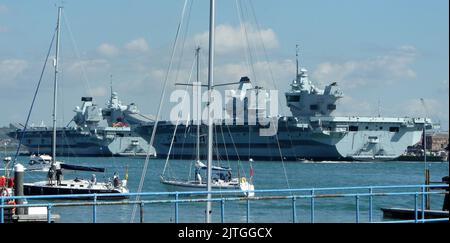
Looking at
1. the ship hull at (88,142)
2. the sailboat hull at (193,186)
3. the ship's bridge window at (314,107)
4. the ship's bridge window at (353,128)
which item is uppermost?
the ship's bridge window at (314,107)

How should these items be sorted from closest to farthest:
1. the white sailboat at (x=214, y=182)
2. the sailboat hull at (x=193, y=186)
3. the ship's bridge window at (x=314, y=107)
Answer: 1. the white sailboat at (x=214, y=182)
2. the sailboat hull at (x=193, y=186)
3. the ship's bridge window at (x=314, y=107)

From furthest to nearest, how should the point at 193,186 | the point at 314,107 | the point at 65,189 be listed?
the point at 314,107 → the point at 193,186 → the point at 65,189

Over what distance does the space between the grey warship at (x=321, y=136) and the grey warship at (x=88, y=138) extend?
29.0 m

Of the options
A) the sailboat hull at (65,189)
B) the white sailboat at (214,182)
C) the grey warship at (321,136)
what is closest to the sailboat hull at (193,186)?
the white sailboat at (214,182)

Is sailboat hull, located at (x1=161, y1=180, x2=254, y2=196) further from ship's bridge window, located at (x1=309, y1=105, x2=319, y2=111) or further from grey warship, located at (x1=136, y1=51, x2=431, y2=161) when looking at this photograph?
ship's bridge window, located at (x1=309, y1=105, x2=319, y2=111)

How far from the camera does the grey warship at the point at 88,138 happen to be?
17000cm

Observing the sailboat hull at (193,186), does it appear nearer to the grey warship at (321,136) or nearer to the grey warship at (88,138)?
the grey warship at (321,136)

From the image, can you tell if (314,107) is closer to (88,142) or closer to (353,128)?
(353,128)

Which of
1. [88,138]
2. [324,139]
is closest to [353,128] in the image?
[324,139]

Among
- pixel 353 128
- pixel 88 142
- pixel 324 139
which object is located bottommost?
pixel 88 142

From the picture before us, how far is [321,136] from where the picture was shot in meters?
133

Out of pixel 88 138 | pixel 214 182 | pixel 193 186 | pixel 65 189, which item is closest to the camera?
pixel 65 189

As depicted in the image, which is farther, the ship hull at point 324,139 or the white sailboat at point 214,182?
the ship hull at point 324,139

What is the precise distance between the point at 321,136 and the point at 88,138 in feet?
179
